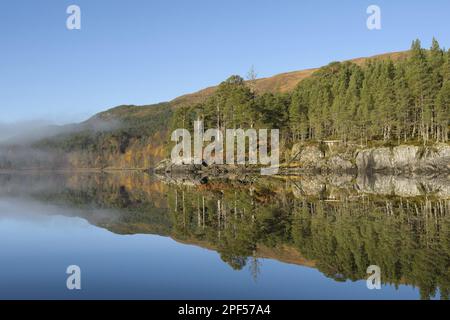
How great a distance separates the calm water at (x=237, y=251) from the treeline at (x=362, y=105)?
183 feet

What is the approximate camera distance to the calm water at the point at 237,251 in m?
13.0

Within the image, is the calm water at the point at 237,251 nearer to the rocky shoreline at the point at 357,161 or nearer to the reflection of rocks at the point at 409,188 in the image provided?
the reflection of rocks at the point at 409,188

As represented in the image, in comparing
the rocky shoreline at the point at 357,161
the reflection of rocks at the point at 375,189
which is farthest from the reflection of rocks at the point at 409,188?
the rocky shoreline at the point at 357,161

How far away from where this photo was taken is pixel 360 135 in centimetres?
9612

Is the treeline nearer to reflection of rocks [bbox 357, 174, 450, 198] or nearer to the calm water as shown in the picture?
reflection of rocks [bbox 357, 174, 450, 198]

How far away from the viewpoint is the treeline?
8106 centimetres

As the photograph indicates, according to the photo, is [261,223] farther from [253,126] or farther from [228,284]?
[253,126]

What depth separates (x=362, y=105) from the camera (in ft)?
305

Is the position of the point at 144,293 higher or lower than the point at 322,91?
lower

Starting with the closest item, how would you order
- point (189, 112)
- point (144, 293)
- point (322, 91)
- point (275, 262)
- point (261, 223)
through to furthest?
point (144, 293) < point (275, 262) < point (261, 223) < point (322, 91) < point (189, 112)

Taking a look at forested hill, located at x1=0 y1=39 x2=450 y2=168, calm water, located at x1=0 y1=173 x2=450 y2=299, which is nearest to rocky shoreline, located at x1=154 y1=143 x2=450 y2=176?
forested hill, located at x1=0 y1=39 x2=450 y2=168

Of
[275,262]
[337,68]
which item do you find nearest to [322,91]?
[337,68]

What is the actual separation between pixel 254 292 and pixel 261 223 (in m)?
12.5

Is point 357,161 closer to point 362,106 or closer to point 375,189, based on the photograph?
point 362,106
